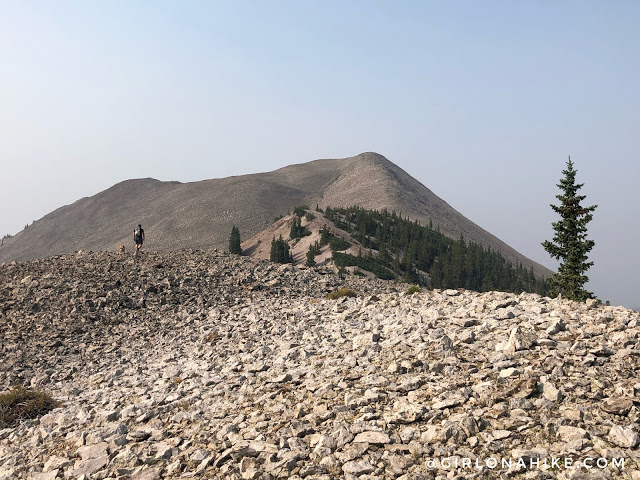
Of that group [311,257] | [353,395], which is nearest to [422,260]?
[311,257]

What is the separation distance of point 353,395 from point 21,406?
10077mm

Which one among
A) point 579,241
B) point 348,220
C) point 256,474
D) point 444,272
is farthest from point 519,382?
point 348,220

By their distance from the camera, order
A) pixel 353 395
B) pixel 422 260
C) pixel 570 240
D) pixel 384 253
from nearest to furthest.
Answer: pixel 353 395
pixel 570 240
pixel 384 253
pixel 422 260

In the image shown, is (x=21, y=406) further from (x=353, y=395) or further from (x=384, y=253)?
(x=384, y=253)

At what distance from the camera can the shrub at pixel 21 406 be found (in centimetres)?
1409

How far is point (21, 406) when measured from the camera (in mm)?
14570

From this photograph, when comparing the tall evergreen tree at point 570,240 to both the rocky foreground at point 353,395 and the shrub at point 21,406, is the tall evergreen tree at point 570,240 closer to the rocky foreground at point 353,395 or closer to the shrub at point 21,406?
the rocky foreground at point 353,395

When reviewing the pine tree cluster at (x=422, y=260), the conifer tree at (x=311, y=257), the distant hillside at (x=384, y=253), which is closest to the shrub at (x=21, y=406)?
the distant hillside at (x=384, y=253)

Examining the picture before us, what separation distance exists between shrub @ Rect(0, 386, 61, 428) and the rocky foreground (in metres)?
0.71

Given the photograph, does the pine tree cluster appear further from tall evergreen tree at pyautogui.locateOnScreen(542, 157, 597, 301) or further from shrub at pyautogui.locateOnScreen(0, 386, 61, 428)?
shrub at pyautogui.locateOnScreen(0, 386, 61, 428)

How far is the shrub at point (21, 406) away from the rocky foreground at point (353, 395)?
709 mm

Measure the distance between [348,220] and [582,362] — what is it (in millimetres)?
122093

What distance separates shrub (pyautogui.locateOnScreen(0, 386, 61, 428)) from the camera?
14095mm

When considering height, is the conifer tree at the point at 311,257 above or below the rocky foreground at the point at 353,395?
above
